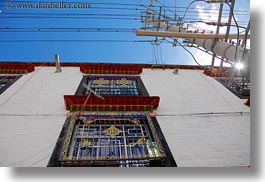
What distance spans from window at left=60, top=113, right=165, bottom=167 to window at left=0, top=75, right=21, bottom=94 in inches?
184

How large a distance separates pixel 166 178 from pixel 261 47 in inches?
118

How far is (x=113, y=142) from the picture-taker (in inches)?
280

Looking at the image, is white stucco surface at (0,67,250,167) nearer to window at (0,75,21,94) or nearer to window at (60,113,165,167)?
window at (0,75,21,94)

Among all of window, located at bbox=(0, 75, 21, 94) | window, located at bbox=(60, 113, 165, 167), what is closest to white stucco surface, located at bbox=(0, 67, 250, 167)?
window, located at bbox=(0, 75, 21, 94)

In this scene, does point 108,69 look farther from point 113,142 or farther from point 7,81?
point 113,142

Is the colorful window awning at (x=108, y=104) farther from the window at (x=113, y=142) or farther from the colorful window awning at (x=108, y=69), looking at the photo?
the colorful window awning at (x=108, y=69)

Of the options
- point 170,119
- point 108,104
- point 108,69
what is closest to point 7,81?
point 108,69

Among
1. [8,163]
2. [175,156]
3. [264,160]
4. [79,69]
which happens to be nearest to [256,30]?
[264,160]

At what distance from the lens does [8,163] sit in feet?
19.1

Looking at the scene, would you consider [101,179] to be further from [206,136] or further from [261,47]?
[206,136]

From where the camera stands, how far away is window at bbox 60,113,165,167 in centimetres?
602

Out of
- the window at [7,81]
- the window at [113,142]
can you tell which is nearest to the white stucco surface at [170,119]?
the window at [7,81]

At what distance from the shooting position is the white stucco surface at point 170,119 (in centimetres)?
642

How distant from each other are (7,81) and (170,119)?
8399 mm
